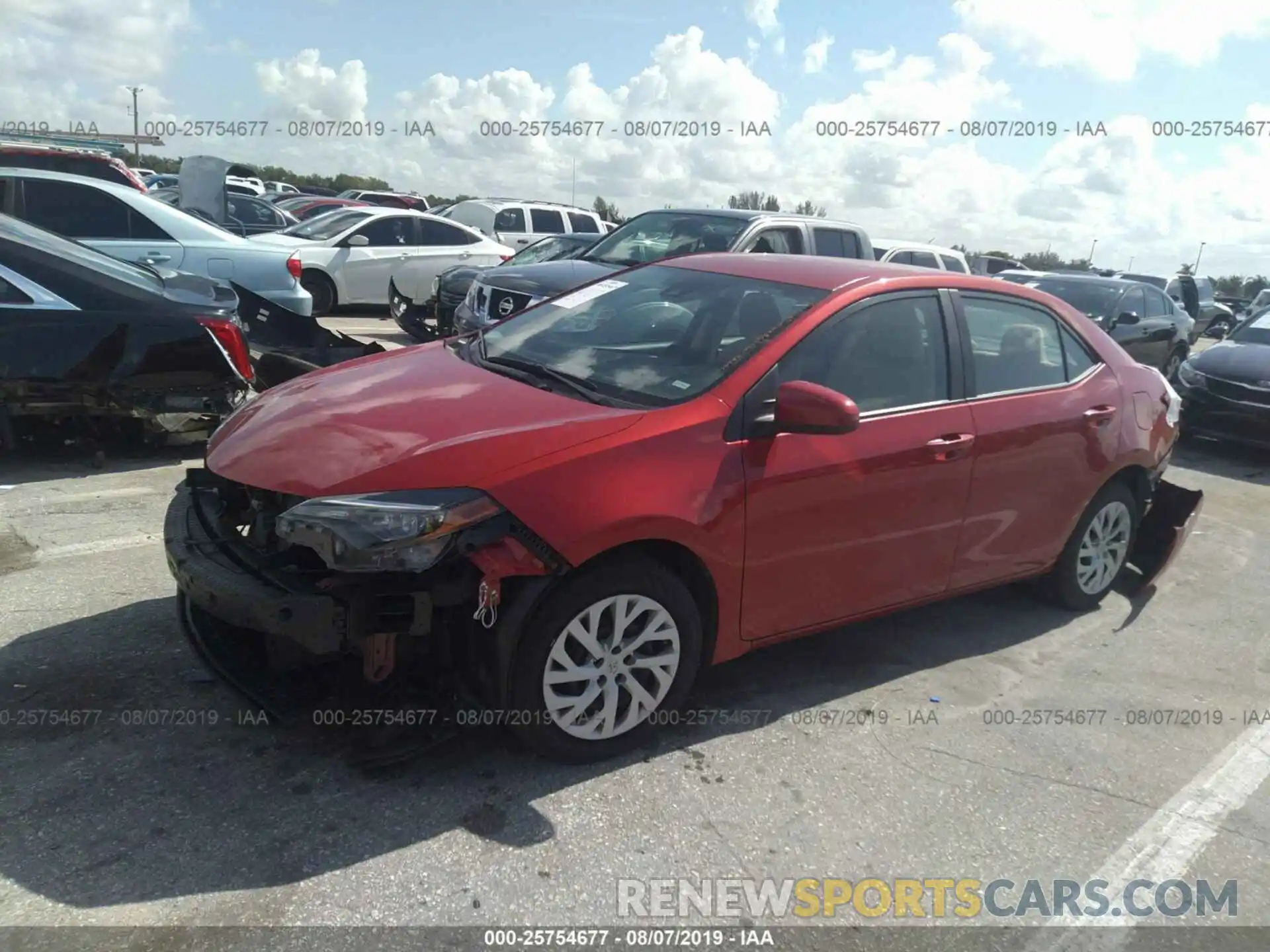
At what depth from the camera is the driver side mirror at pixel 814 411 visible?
3.36 m

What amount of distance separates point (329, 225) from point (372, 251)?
3.16ft

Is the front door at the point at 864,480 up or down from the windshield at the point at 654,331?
down

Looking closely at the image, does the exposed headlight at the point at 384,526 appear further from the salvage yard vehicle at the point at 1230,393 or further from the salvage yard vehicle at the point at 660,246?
the salvage yard vehicle at the point at 1230,393

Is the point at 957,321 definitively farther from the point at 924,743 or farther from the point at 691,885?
the point at 691,885

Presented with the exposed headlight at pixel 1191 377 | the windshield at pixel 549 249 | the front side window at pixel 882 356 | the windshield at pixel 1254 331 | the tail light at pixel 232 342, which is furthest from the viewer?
the windshield at pixel 549 249

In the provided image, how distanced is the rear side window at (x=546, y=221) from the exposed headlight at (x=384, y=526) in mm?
16211

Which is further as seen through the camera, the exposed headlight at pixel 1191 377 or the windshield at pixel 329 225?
the windshield at pixel 329 225

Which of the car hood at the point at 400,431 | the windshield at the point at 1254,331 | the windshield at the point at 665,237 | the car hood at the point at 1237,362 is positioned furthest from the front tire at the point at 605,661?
the windshield at the point at 1254,331

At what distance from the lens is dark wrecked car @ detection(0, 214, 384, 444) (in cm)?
575

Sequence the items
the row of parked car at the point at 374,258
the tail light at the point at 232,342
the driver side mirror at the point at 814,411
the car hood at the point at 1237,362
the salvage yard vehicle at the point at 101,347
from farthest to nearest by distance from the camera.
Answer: the car hood at the point at 1237,362
the row of parked car at the point at 374,258
the tail light at the point at 232,342
the salvage yard vehicle at the point at 101,347
the driver side mirror at the point at 814,411

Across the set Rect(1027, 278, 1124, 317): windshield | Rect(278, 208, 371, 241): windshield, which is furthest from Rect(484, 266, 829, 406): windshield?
Rect(278, 208, 371, 241): windshield

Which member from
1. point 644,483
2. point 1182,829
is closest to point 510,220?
point 644,483

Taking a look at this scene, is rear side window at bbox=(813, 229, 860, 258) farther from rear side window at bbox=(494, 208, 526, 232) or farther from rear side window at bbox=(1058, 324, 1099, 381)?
rear side window at bbox=(494, 208, 526, 232)

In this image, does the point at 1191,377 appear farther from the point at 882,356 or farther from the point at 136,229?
the point at 136,229
